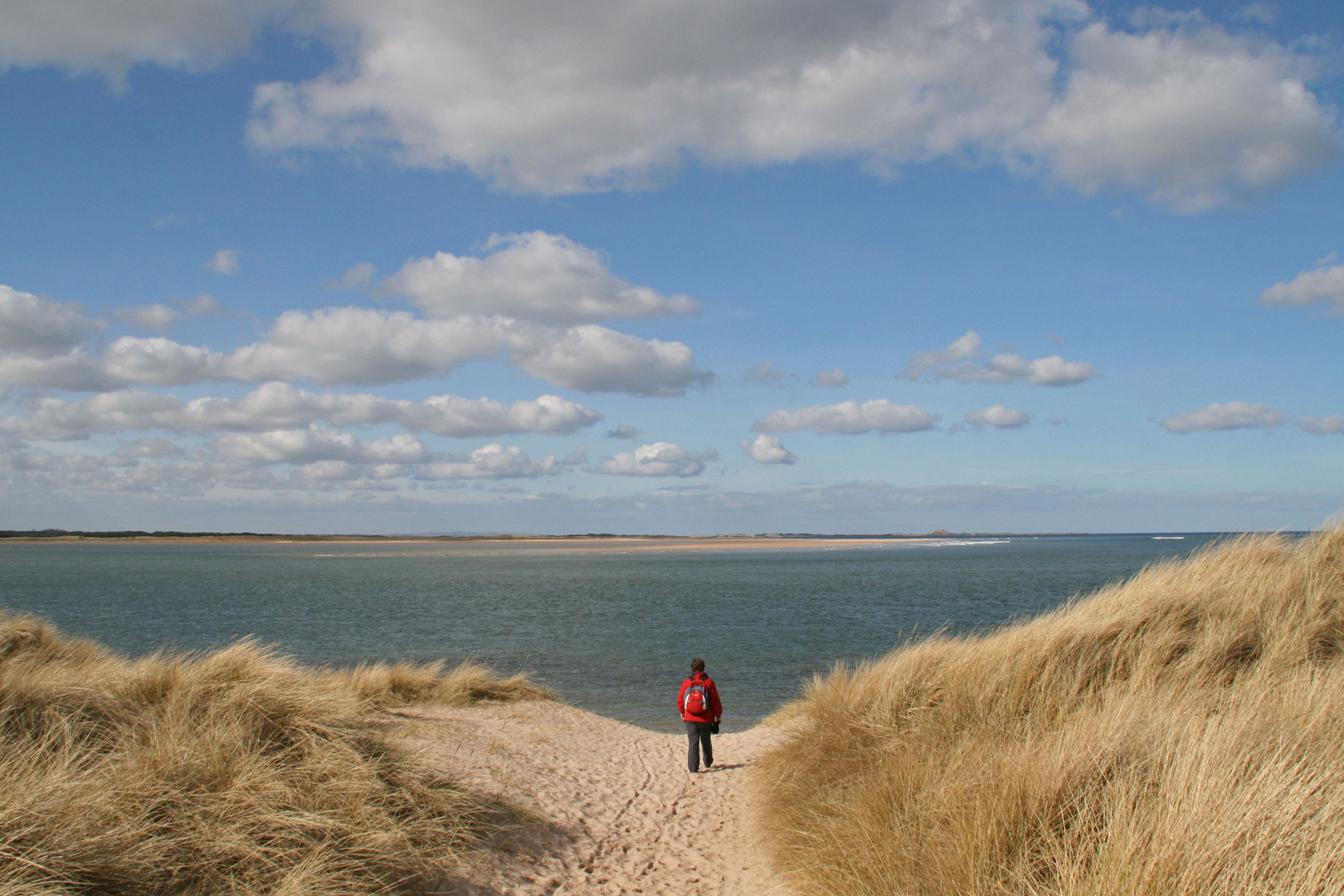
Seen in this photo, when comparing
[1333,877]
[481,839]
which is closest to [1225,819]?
[1333,877]

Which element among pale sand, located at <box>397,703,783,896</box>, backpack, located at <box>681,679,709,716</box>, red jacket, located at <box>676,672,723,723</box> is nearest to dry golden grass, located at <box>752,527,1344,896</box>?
pale sand, located at <box>397,703,783,896</box>

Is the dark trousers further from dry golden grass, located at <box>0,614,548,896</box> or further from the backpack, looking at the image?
dry golden grass, located at <box>0,614,548,896</box>

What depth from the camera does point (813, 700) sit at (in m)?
9.99

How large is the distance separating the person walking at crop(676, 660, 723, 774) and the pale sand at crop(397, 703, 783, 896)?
0.82ft

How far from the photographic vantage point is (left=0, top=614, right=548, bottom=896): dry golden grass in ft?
16.3

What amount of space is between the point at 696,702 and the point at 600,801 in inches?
78.7

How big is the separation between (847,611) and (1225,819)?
3291 cm

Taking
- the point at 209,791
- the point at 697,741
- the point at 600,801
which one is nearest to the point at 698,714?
the point at 697,741

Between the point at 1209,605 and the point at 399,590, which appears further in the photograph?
the point at 399,590

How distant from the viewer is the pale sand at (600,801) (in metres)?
7.39

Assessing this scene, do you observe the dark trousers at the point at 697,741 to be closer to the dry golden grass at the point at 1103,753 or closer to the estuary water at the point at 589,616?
the dry golden grass at the point at 1103,753

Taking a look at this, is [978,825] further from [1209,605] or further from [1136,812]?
[1209,605]

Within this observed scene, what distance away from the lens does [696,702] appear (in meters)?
11.0

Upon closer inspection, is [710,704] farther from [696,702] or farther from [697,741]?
[697,741]
